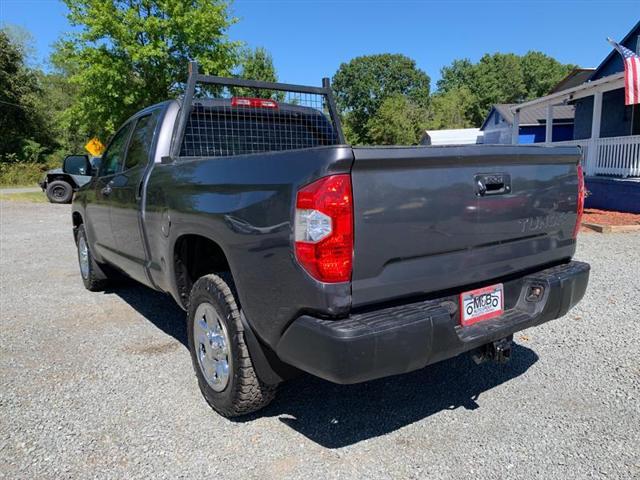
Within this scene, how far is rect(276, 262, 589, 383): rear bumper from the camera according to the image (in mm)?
2234

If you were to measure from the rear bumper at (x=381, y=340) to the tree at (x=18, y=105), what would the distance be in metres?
41.1

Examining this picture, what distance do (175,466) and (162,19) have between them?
1698 cm

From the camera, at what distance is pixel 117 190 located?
4.43 m

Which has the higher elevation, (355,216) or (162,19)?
(162,19)

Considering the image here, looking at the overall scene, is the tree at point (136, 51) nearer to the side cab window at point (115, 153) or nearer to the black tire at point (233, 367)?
the side cab window at point (115, 153)

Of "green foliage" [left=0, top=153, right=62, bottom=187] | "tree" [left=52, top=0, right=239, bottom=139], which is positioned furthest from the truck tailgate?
"green foliage" [left=0, top=153, right=62, bottom=187]

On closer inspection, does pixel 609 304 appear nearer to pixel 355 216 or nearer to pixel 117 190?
pixel 355 216

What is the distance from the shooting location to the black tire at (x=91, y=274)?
5746 mm

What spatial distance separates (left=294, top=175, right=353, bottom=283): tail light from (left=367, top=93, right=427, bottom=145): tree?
54.3 m

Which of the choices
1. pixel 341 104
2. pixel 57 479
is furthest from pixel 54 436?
pixel 341 104

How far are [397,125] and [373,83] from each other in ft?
87.7

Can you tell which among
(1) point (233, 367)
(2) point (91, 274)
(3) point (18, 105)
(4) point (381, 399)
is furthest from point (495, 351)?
(3) point (18, 105)

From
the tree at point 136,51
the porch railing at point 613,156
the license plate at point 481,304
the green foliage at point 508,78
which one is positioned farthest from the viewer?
the green foliage at point 508,78

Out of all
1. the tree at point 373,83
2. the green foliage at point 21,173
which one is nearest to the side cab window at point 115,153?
the green foliage at point 21,173
